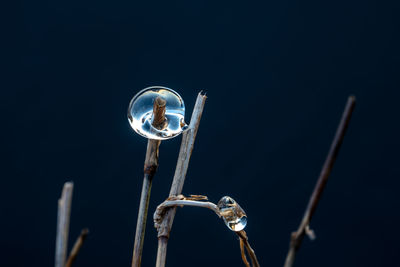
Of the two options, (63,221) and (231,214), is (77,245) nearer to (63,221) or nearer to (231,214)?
(63,221)

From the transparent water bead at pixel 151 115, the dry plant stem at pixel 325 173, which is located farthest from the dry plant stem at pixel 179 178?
the dry plant stem at pixel 325 173

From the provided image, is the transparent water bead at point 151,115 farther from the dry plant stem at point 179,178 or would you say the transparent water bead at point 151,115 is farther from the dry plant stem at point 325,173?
the dry plant stem at point 325,173

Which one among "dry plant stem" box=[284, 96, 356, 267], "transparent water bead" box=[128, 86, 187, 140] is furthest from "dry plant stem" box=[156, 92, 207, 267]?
"dry plant stem" box=[284, 96, 356, 267]

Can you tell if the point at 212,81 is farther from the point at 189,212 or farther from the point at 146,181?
the point at 146,181

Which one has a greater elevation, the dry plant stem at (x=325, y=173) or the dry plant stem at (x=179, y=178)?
the dry plant stem at (x=325, y=173)

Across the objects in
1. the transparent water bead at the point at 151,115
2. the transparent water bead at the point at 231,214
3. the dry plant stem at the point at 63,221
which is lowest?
the transparent water bead at the point at 231,214

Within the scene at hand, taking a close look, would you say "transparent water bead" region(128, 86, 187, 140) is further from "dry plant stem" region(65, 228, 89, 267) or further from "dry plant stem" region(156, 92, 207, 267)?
"dry plant stem" region(65, 228, 89, 267)

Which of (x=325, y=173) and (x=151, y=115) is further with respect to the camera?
(x=151, y=115)

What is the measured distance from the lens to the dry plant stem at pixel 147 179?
11.2 inches

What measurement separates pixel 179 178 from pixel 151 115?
A: 4 centimetres

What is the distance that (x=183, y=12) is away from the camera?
1.25 metres

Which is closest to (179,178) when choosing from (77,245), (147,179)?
(147,179)

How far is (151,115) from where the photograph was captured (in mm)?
322

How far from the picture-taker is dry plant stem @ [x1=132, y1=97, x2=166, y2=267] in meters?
0.28
